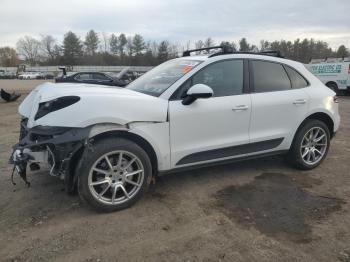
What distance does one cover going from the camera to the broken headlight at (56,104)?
3553mm

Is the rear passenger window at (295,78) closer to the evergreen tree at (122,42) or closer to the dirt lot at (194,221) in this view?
the dirt lot at (194,221)

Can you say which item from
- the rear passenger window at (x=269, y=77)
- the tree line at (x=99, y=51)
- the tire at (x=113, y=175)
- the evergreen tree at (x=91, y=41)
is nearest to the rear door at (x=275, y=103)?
the rear passenger window at (x=269, y=77)

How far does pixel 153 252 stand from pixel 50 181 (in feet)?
7.22

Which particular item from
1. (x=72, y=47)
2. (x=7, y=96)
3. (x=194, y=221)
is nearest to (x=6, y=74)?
(x=72, y=47)

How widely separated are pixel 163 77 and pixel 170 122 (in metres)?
0.87

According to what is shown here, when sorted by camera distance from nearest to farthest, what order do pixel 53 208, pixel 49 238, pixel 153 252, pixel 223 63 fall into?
1. pixel 153 252
2. pixel 49 238
3. pixel 53 208
4. pixel 223 63

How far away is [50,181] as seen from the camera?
4.65m

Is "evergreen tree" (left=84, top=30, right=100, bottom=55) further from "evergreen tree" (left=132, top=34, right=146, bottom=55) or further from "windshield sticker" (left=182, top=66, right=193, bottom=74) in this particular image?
"windshield sticker" (left=182, top=66, right=193, bottom=74)

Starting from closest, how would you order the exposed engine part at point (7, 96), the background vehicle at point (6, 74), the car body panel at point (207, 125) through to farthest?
the car body panel at point (207, 125) < the exposed engine part at point (7, 96) < the background vehicle at point (6, 74)

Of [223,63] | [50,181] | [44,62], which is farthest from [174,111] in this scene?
[44,62]

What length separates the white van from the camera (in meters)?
19.1

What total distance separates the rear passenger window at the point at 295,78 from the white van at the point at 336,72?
51.8ft

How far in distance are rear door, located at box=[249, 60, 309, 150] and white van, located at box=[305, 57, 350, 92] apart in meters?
16.0

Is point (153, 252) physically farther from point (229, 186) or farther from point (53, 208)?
point (229, 186)
